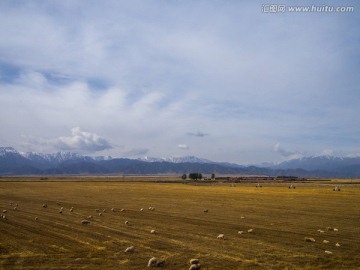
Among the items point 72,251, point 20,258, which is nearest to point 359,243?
point 72,251

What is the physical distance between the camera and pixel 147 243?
19609 mm

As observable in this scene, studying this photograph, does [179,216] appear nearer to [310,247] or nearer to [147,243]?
[147,243]

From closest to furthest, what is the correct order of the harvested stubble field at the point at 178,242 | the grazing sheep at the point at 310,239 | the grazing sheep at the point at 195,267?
the grazing sheep at the point at 195,267 → the harvested stubble field at the point at 178,242 → the grazing sheep at the point at 310,239

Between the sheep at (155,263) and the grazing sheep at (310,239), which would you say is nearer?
the sheep at (155,263)

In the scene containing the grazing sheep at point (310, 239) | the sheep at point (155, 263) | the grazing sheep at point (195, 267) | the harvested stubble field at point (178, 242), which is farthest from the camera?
the grazing sheep at point (310, 239)

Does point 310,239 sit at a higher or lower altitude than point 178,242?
higher

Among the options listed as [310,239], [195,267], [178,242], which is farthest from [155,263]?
[310,239]

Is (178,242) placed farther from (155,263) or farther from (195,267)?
(195,267)

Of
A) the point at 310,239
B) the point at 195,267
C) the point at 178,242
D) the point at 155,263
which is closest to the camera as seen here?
the point at 195,267

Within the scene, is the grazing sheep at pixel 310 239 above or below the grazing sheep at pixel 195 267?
above

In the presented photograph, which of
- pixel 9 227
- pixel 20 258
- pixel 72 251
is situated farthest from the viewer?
pixel 9 227

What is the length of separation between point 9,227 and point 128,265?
13.1m

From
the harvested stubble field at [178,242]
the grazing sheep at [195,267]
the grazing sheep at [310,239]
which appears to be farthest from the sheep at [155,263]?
the grazing sheep at [310,239]

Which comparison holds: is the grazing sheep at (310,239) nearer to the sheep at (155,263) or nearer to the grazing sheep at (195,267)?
the grazing sheep at (195,267)
